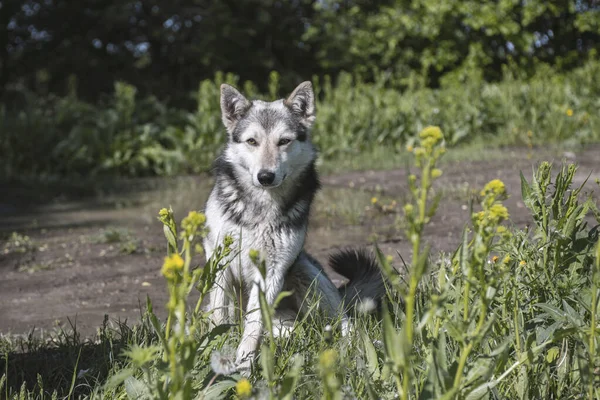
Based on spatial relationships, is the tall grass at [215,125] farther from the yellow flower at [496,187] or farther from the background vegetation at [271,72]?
the yellow flower at [496,187]

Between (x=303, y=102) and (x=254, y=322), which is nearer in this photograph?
(x=254, y=322)

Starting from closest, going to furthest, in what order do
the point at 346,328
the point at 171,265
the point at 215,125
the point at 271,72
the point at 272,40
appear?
→ the point at 171,265, the point at 346,328, the point at 215,125, the point at 271,72, the point at 272,40

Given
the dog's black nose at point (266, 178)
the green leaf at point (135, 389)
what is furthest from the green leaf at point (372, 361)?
the dog's black nose at point (266, 178)

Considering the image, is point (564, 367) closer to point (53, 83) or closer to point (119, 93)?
point (119, 93)

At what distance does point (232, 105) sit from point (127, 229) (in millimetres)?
2878

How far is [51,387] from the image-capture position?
9.18ft

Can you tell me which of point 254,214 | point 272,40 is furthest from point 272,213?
point 272,40

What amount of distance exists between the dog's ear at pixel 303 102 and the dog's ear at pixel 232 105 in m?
0.27

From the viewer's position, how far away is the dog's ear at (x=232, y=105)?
405 cm

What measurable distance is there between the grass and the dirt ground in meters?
0.49

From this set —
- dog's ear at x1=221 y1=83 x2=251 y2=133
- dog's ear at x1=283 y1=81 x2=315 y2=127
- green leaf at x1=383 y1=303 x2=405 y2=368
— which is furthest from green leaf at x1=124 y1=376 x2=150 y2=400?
dog's ear at x1=283 y1=81 x2=315 y2=127

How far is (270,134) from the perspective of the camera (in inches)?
152

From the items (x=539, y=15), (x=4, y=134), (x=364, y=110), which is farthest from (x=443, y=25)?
(x=4, y=134)

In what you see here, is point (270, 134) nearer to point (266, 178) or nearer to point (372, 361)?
point (266, 178)
